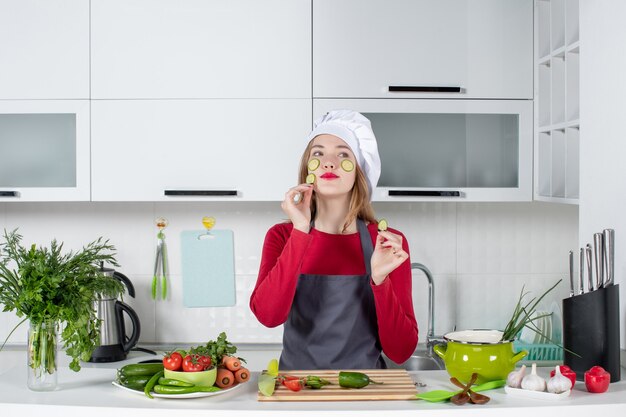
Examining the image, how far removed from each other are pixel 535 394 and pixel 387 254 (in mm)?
455

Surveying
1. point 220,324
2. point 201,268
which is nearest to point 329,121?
point 201,268

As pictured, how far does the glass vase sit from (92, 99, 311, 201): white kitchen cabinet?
1059 millimetres

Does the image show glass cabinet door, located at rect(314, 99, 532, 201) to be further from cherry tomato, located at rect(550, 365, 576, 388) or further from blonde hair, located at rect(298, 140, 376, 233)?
cherry tomato, located at rect(550, 365, 576, 388)

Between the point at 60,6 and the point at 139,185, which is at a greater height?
the point at 60,6

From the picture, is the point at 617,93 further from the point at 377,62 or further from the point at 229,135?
the point at 229,135

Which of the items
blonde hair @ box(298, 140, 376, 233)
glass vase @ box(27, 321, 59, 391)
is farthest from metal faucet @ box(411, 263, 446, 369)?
glass vase @ box(27, 321, 59, 391)

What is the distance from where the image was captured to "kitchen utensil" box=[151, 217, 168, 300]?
10.4 feet

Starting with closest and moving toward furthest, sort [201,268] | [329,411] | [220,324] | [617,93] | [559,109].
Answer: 1. [329,411]
2. [617,93]
3. [559,109]
4. [201,268]
5. [220,324]

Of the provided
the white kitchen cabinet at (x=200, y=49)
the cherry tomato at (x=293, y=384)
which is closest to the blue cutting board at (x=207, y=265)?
the white kitchen cabinet at (x=200, y=49)

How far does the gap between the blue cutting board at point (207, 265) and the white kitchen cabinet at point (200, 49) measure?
0.58 m

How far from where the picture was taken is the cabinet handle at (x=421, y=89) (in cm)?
276

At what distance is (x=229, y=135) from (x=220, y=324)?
33.7 inches

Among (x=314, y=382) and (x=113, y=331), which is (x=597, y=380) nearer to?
(x=314, y=382)

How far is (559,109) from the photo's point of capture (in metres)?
2.65
